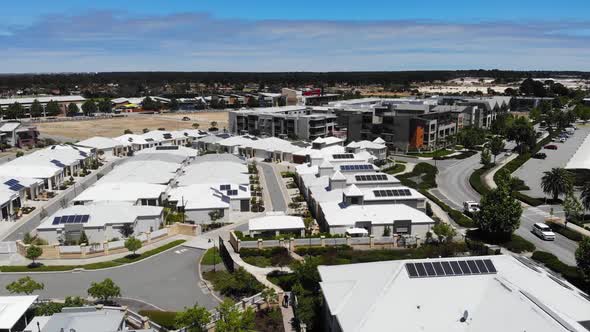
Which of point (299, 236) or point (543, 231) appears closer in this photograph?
point (299, 236)

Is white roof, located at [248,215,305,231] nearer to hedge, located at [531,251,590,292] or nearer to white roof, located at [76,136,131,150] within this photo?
hedge, located at [531,251,590,292]

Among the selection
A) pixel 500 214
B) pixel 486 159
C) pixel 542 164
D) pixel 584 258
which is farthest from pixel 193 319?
pixel 542 164

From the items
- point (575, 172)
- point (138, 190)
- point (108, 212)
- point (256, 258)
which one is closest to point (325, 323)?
point (256, 258)

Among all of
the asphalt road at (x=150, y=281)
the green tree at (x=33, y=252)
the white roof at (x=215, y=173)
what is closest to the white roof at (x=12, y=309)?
the asphalt road at (x=150, y=281)

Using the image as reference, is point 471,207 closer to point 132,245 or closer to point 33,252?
point 132,245

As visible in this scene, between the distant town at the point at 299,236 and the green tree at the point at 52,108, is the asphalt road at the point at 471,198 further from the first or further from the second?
the green tree at the point at 52,108

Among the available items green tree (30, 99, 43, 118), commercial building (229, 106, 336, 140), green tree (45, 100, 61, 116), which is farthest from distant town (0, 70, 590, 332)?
green tree (45, 100, 61, 116)
